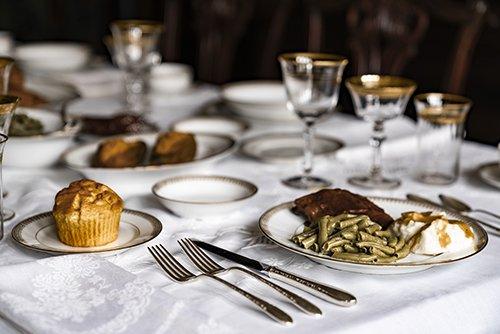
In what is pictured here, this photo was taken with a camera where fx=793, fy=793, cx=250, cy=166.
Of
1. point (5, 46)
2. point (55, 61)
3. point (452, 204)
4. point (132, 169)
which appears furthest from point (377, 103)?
point (5, 46)

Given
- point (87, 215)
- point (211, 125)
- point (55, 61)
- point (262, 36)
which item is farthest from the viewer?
point (262, 36)

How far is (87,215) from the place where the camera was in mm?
987

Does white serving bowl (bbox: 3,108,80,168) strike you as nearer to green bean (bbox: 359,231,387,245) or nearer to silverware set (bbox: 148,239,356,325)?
silverware set (bbox: 148,239,356,325)

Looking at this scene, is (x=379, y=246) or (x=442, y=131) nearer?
(x=379, y=246)

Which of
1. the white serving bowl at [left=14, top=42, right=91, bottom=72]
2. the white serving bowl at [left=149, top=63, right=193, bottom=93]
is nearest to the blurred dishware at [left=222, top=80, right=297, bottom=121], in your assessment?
the white serving bowl at [left=149, top=63, right=193, bottom=93]

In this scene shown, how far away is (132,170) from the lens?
4.18 ft

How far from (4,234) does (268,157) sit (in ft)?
1.77

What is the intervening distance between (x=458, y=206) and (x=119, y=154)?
1.87 feet

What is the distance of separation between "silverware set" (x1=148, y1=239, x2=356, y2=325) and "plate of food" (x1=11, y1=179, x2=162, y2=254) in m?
0.04

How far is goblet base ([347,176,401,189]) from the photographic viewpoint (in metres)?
1.33

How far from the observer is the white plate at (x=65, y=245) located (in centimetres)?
99

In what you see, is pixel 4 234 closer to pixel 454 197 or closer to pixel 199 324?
pixel 199 324

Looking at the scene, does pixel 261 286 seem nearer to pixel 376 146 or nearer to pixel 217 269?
pixel 217 269

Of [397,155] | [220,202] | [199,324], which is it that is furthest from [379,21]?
[199,324]
